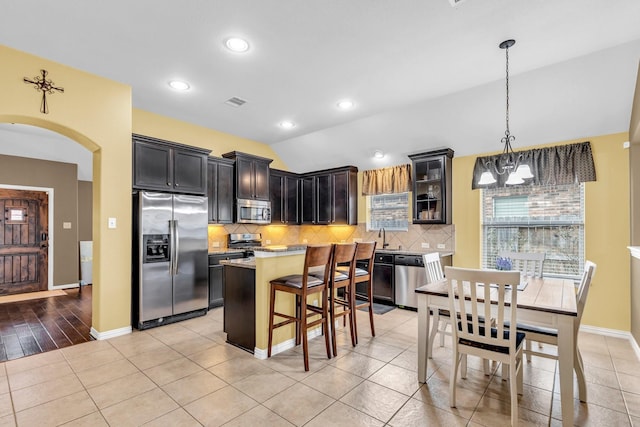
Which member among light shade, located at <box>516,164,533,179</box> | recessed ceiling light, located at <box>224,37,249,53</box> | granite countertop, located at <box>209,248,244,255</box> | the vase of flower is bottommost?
granite countertop, located at <box>209,248,244,255</box>

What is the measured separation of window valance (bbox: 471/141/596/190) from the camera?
3889 millimetres

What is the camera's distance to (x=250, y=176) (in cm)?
559

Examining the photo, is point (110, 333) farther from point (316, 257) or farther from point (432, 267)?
point (432, 267)

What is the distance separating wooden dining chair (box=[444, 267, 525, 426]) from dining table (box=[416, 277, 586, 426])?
128mm

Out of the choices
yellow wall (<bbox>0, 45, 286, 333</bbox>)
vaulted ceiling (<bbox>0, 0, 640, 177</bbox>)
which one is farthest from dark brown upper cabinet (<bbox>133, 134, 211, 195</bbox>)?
vaulted ceiling (<bbox>0, 0, 640, 177</bbox>)

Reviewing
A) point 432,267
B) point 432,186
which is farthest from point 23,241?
point 432,186

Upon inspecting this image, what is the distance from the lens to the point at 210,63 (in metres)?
3.22

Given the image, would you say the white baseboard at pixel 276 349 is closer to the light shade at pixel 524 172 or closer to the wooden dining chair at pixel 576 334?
the wooden dining chair at pixel 576 334

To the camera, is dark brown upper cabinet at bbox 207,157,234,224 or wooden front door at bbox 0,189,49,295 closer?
dark brown upper cabinet at bbox 207,157,234,224

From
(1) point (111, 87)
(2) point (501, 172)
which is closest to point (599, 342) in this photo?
(2) point (501, 172)

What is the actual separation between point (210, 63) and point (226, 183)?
7.74 ft

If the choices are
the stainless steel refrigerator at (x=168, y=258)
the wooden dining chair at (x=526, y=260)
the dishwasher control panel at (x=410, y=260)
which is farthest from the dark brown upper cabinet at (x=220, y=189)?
the wooden dining chair at (x=526, y=260)

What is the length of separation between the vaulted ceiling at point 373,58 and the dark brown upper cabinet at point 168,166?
1.99 feet

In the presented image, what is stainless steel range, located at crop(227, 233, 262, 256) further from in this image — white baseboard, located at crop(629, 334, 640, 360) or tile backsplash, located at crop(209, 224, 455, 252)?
white baseboard, located at crop(629, 334, 640, 360)
